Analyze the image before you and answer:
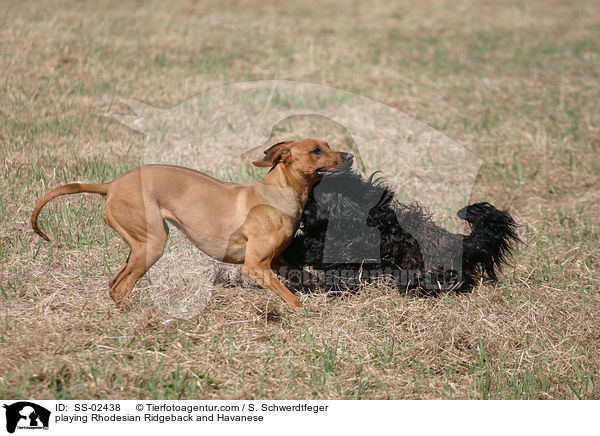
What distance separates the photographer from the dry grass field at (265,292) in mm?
3674

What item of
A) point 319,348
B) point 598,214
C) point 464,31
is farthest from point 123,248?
point 464,31

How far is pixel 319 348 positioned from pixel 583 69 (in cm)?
962

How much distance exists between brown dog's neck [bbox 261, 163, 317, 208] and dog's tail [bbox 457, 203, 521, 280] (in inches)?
51.9

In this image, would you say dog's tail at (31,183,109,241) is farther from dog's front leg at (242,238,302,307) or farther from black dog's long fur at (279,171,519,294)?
black dog's long fur at (279,171,519,294)

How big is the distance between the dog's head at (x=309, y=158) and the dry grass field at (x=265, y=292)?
37.2 inches

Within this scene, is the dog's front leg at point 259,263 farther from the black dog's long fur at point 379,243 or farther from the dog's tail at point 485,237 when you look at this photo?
the dog's tail at point 485,237

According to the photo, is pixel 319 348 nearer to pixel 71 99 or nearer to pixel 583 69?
pixel 71 99

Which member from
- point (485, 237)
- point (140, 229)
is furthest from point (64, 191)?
point (485, 237)

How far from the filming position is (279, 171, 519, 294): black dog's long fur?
14.5 ft

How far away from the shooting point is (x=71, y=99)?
8.30 m

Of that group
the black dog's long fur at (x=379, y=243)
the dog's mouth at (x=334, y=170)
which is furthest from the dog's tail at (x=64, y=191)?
the black dog's long fur at (x=379, y=243)

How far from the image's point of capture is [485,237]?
4613 mm
